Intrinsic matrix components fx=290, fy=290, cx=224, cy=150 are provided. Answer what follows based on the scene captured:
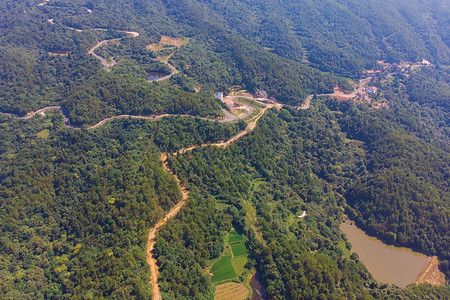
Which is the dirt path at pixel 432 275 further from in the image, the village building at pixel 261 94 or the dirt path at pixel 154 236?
the village building at pixel 261 94

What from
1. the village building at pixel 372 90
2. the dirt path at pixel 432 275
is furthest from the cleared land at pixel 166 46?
the dirt path at pixel 432 275

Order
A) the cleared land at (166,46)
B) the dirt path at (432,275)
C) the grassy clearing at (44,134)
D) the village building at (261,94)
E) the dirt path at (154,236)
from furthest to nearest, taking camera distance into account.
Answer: the cleared land at (166,46), the village building at (261,94), the grassy clearing at (44,134), the dirt path at (432,275), the dirt path at (154,236)

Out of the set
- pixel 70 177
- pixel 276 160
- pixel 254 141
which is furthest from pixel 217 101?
pixel 70 177

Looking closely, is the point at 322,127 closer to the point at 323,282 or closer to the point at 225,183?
the point at 225,183

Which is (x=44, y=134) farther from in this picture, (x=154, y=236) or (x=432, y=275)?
(x=432, y=275)

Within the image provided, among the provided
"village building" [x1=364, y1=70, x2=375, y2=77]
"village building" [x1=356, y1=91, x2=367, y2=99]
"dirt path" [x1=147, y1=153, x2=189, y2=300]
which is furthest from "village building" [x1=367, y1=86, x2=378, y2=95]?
"dirt path" [x1=147, y1=153, x2=189, y2=300]

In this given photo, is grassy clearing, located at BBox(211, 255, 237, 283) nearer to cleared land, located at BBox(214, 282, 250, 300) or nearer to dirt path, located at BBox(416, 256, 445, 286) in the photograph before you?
cleared land, located at BBox(214, 282, 250, 300)
